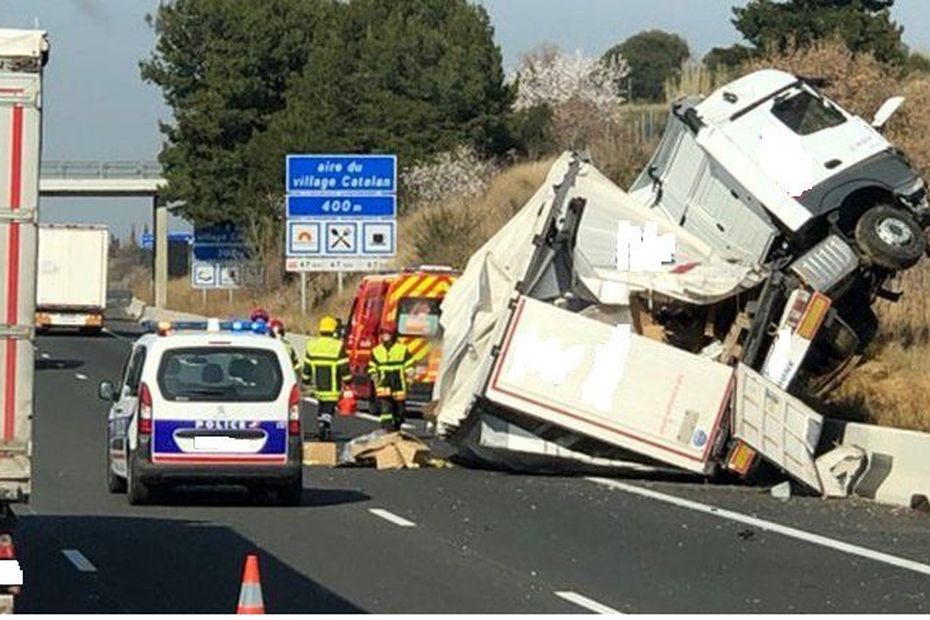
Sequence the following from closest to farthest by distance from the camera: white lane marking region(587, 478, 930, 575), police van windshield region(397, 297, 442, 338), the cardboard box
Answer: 1. white lane marking region(587, 478, 930, 575)
2. the cardboard box
3. police van windshield region(397, 297, 442, 338)

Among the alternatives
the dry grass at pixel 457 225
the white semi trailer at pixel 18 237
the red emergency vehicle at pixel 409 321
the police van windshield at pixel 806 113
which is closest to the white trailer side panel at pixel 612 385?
the police van windshield at pixel 806 113

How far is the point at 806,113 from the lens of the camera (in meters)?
24.7

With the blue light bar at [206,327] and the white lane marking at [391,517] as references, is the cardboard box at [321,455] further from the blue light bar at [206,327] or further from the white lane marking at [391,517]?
the white lane marking at [391,517]

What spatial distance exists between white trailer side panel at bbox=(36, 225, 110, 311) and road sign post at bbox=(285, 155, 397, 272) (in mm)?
19614

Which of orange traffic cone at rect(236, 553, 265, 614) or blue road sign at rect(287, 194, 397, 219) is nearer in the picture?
orange traffic cone at rect(236, 553, 265, 614)

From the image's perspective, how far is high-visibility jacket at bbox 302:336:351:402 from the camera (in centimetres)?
2784

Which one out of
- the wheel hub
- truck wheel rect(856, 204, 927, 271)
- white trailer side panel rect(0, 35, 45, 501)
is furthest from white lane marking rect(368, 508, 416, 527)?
white trailer side panel rect(0, 35, 45, 501)

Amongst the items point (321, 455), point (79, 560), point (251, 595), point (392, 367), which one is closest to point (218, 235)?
point (392, 367)

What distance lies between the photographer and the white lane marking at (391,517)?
19484mm

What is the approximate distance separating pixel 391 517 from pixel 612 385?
167 inches

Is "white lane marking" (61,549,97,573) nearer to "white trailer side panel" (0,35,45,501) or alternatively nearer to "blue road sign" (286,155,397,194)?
"white trailer side panel" (0,35,45,501)

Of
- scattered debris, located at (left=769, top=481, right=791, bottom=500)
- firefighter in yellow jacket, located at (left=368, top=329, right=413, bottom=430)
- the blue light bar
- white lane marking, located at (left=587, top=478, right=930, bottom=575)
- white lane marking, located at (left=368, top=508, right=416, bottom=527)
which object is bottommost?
white lane marking, located at (left=368, top=508, right=416, bottom=527)

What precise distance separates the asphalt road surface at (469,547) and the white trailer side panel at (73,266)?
4280 cm

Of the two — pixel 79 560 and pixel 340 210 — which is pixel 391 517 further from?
pixel 340 210
